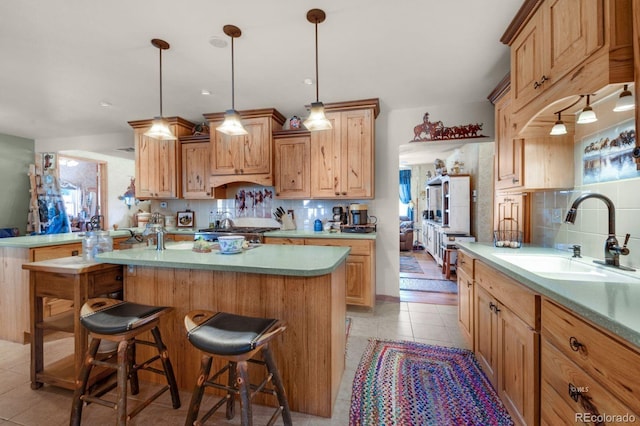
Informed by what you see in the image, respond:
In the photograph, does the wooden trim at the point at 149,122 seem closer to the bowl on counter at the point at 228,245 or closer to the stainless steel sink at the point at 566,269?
the bowl on counter at the point at 228,245

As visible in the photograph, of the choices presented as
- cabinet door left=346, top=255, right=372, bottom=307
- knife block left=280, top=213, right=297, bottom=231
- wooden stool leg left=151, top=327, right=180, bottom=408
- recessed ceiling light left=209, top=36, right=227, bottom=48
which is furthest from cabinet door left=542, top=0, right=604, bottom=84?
knife block left=280, top=213, right=297, bottom=231

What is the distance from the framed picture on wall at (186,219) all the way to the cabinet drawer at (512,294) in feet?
13.1

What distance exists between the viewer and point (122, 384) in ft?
4.51

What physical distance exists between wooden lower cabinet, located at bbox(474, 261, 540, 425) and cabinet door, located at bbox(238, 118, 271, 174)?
2.72m

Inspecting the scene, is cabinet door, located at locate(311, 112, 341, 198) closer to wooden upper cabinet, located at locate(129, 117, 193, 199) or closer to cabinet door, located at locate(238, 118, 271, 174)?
cabinet door, located at locate(238, 118, 271, 174)

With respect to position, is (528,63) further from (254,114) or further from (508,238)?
(254,114)

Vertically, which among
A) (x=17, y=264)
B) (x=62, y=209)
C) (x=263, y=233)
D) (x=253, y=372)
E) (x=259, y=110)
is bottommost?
(x=253, y=372)

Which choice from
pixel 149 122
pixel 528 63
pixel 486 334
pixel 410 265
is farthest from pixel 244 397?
pixel 410 265

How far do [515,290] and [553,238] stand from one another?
1124 mm

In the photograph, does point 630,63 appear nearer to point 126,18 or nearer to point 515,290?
point 515,290

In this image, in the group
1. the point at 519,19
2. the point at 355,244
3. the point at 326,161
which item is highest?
the point at 519,19

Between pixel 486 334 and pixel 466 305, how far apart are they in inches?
18.8

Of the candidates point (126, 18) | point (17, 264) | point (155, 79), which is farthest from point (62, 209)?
point (126, 18)

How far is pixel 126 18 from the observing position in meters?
1.89
